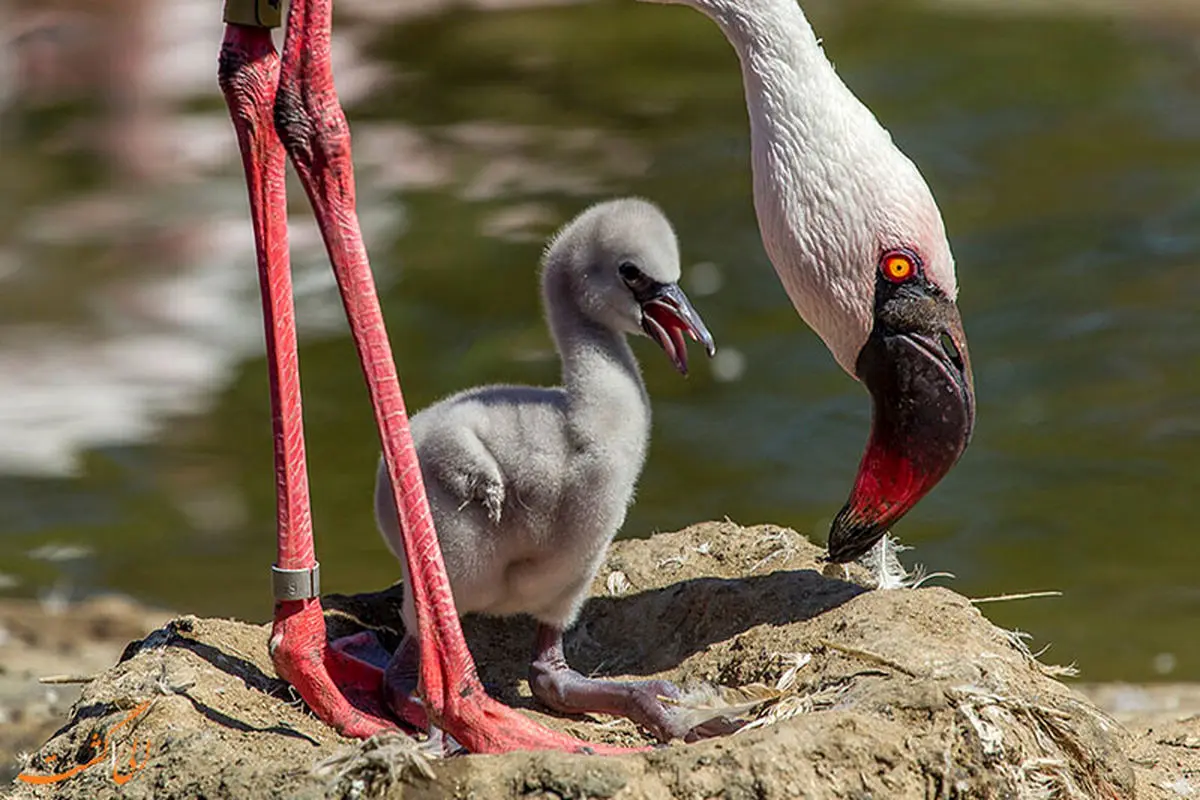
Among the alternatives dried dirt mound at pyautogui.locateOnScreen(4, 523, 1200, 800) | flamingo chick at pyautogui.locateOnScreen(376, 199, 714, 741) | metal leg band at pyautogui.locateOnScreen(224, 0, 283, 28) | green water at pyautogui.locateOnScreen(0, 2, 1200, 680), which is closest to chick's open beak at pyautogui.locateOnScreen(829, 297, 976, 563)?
dried dirt mound at pyautogui.locateOnScreen(4, 523, 1200, 800)

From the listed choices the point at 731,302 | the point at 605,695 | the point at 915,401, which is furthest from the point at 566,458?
the point at 731,302

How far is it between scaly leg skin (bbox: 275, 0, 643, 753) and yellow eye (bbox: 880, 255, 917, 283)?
1.11 metres

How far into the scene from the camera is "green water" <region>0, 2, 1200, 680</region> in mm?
7617

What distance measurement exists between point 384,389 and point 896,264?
1.16 metres

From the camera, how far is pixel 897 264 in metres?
3.94

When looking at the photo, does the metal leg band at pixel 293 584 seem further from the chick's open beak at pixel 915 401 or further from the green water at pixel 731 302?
the green water at pixel 731 302

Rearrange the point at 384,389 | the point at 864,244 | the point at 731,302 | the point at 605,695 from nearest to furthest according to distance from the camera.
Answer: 1. the point at 384,389
2. the point at 864,244
3. the point at 605,695
4. the point at 731,302

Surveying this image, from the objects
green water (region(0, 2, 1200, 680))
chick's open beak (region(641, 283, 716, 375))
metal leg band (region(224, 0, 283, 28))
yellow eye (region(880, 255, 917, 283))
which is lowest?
green water (region(0, 2, 1200, 680))

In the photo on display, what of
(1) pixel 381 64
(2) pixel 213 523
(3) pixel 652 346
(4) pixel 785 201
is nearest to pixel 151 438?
(2) pixel 213 523

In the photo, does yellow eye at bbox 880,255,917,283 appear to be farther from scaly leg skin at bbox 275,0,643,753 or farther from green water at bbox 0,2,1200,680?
green water at bbox 0,2,1200,680

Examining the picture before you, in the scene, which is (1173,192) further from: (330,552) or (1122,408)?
(330,552)

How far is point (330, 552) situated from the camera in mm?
7555

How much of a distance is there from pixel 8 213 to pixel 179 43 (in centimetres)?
190

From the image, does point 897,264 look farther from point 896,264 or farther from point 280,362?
point 280,362
